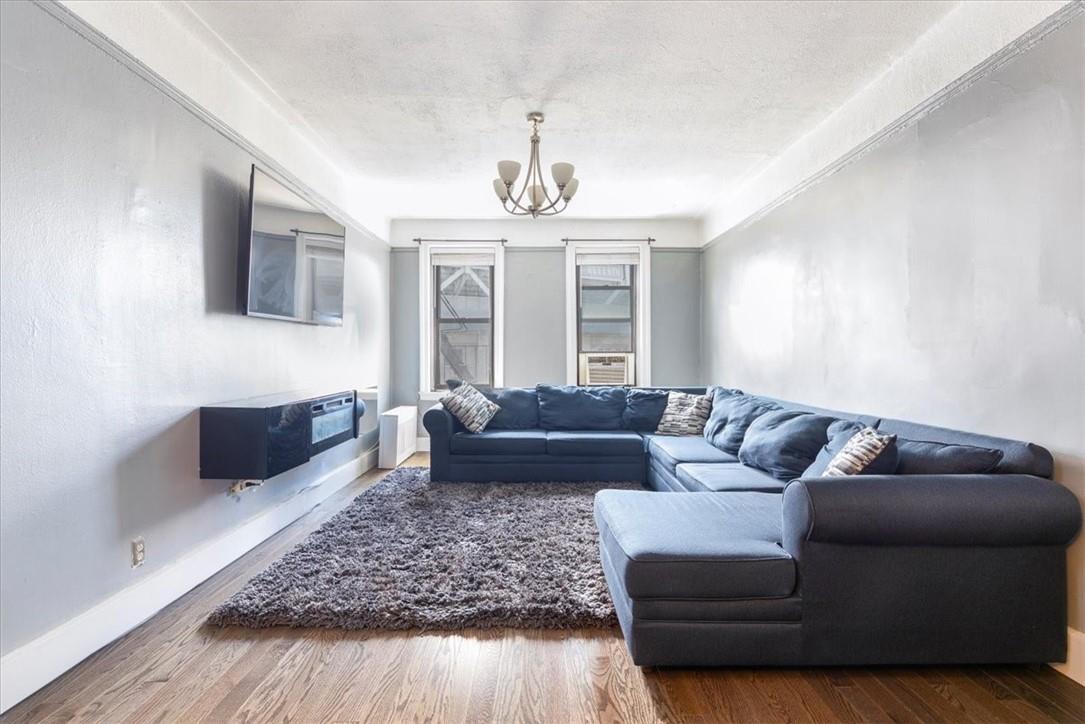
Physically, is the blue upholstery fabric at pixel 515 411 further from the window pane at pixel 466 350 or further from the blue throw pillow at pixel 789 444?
the blue throw pillow at pixel 789 444

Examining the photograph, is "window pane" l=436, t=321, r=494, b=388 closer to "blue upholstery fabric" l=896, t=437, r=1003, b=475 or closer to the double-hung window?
the double-hung window

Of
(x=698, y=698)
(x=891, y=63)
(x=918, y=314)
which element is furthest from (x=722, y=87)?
(x=698, y=698)

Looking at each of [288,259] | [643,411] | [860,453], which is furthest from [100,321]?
[643,411]

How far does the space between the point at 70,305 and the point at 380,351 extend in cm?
386

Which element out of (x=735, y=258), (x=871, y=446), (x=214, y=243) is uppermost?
(x=735, y=258)

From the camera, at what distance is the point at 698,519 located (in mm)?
2197

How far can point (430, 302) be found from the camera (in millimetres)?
6246

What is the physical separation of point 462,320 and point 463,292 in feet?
1.05

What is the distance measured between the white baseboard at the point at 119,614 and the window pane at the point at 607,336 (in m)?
3.79

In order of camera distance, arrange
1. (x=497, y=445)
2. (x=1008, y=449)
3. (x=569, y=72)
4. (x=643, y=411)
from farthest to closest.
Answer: (x=643, y=411), (x=497, y=445), (x=569, y=72), (x=1008, y=449)

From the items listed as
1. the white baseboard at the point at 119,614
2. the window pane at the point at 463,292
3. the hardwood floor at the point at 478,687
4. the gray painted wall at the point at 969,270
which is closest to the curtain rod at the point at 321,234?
the white baseboard at the point at 119,614

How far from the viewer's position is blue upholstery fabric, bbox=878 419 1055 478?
192cm

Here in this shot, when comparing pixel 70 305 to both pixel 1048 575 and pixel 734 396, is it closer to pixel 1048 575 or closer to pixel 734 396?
pixel 1048 575

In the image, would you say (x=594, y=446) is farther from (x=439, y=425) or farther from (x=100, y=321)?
(x=100, y=321)
